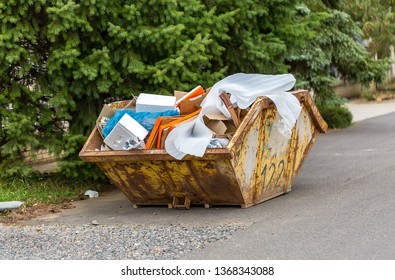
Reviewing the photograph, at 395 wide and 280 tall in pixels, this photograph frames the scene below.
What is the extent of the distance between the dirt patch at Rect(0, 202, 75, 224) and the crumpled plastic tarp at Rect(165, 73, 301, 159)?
205 cm

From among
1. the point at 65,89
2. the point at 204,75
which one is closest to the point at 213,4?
the point at 204,75

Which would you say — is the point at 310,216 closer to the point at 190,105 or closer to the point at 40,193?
the point at 190,105

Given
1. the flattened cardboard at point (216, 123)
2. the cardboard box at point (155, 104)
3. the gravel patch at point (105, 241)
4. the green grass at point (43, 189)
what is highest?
the cardboard box at point (155, 104)

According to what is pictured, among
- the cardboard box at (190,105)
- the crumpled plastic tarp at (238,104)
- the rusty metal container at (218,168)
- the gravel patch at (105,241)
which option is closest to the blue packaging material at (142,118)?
the cardboard box at (190,105)

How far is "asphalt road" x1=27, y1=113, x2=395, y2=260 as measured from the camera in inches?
287

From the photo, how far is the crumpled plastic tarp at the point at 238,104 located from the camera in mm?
8727

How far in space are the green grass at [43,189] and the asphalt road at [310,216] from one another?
1.21 feet

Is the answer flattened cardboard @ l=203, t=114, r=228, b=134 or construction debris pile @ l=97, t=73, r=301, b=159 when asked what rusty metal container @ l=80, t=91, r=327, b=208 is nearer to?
construction debris pile @ l=97, t=73, r=301, b=159

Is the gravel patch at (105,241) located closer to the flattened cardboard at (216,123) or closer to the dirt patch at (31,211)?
the dirt patch at (31,211)

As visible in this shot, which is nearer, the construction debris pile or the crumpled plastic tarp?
the crumpled plastic tarp

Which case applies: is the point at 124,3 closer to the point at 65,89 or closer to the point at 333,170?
the point at 65,89

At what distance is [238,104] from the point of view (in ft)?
30.1

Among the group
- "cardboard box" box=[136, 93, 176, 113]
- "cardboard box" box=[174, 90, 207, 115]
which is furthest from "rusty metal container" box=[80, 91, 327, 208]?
"cardboard box" box=[174, 90, 207, 115]

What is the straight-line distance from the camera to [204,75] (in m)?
11.3
